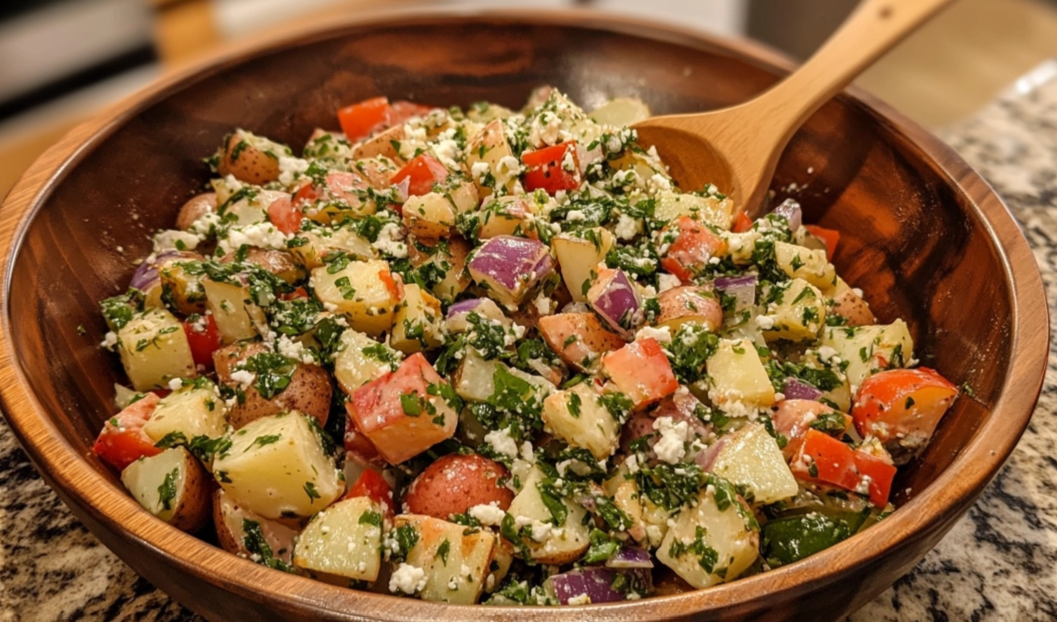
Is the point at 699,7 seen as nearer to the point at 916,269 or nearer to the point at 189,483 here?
the point at 916,269

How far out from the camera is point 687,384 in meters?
1.36

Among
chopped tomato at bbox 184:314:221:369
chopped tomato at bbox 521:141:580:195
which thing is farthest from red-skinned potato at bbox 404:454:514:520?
chopped tomato at bbox 521:141:580:195

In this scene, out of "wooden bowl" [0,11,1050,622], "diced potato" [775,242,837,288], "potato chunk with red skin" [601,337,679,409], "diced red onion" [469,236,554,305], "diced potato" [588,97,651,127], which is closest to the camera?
"wooden bowl" [0,11,1050,622]

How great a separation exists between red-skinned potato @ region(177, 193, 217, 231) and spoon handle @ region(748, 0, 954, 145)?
3.46ft

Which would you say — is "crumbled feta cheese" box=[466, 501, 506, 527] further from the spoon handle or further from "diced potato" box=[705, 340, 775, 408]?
the spoon handle

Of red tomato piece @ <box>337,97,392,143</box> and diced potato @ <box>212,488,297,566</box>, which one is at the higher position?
red tomato piece @ <box>337,97,392,143</box>

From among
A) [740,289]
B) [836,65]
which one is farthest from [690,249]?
[836,65]

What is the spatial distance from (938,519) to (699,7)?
4.59m

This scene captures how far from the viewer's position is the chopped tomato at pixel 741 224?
1.64 m

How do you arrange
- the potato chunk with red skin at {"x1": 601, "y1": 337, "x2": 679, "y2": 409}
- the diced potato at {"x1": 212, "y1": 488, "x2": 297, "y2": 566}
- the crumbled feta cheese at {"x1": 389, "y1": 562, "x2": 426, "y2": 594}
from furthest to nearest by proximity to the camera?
the potato chunk with red skin at {"x1": 601, "y1": 337, "x2": 679, "y2": 409}
the diced potato at {"x1": 212, "y1": 488, "x2": 297, "y2": 566}
the crumbled feta cheese at {"x1": 389, "y1": 562, "x2": 426, "y2": 594}

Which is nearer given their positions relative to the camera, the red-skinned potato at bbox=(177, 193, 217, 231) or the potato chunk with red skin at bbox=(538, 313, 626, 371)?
the potato chunk with red skin at bbox=(538, 313, 626, 371)

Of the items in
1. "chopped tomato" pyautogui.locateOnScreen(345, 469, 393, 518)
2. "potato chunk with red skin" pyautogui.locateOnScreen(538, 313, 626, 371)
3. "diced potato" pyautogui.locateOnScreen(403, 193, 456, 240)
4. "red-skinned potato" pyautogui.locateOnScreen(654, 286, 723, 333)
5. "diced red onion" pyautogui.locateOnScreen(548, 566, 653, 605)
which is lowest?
"diced red onion" pyautogui.locateOnScreen(548, 566, 653, 605)

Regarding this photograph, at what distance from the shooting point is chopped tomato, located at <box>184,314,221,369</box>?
1.44 metres

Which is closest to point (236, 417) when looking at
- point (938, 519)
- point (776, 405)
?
point (776, 405)
